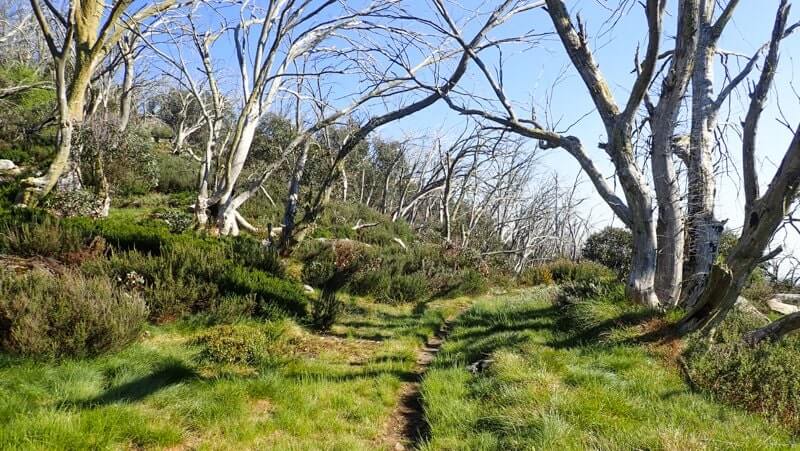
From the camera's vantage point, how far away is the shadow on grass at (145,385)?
303 centimetres

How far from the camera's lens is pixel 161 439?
2.76 meters

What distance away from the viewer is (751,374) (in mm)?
3945

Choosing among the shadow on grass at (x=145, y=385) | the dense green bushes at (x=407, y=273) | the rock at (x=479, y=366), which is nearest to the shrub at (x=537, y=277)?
the dense green bushes at (x=407, y=273)

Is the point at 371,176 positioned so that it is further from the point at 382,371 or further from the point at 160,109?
the point at 382,371

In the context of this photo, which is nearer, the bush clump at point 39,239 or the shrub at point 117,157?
the bush clump at point 39,239

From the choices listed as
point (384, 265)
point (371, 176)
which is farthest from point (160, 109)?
point (384, 265)

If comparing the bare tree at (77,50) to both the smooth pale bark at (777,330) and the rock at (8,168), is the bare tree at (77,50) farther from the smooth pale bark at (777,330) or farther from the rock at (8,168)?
the smooth pale bark at (777,330)

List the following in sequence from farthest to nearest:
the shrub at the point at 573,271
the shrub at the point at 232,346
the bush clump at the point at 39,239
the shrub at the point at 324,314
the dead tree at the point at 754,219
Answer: the shrub at the point at 573,271 → the shrub at the point at 324,314 → the bush clump at the point at 39,239 → the shrub at the point at 232,346 → the dead tree at the point at 754,219

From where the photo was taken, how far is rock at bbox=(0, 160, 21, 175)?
11.8 m

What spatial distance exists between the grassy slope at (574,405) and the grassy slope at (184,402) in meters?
0.61

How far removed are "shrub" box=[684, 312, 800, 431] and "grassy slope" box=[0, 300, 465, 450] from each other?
9.79 ft

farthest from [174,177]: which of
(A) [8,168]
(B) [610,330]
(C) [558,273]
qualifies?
(B) [610,330]

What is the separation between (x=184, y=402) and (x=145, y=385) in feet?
1.37

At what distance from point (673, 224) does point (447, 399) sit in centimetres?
373
